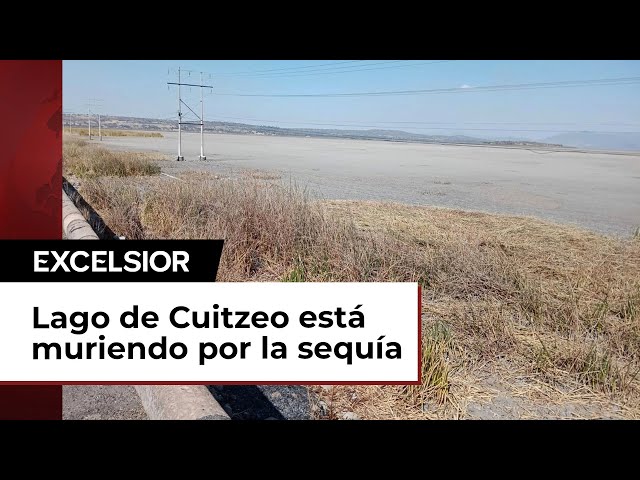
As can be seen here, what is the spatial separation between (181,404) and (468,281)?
125 inches

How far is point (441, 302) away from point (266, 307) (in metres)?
2.23

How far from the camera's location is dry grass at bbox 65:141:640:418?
10.7 feet

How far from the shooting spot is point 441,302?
462cm

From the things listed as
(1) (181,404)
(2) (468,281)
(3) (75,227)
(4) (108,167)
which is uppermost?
(4) (108,167)

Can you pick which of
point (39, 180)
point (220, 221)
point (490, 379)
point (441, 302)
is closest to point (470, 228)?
point (441, 302)


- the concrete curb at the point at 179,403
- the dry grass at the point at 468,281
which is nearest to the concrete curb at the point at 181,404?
the concrete curb at the point at 179,403

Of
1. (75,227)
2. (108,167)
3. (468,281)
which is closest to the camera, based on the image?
(468,281)

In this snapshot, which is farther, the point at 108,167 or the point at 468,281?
the point at 108,167

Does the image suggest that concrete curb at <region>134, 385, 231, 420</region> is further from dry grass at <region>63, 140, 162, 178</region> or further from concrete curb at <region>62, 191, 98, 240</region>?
dry grass at <region>63, 140, 162, 178</region>

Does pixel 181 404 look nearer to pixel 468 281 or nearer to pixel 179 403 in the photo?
pixel 179 403

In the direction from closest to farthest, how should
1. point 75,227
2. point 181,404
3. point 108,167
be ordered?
point 181,404
point 75,227
point 108,167

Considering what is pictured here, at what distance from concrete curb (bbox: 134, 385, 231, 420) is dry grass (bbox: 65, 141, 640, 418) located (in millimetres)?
797

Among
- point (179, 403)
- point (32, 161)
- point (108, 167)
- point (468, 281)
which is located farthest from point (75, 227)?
point (108, 167)

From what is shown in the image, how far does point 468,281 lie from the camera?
4898 millimetres
